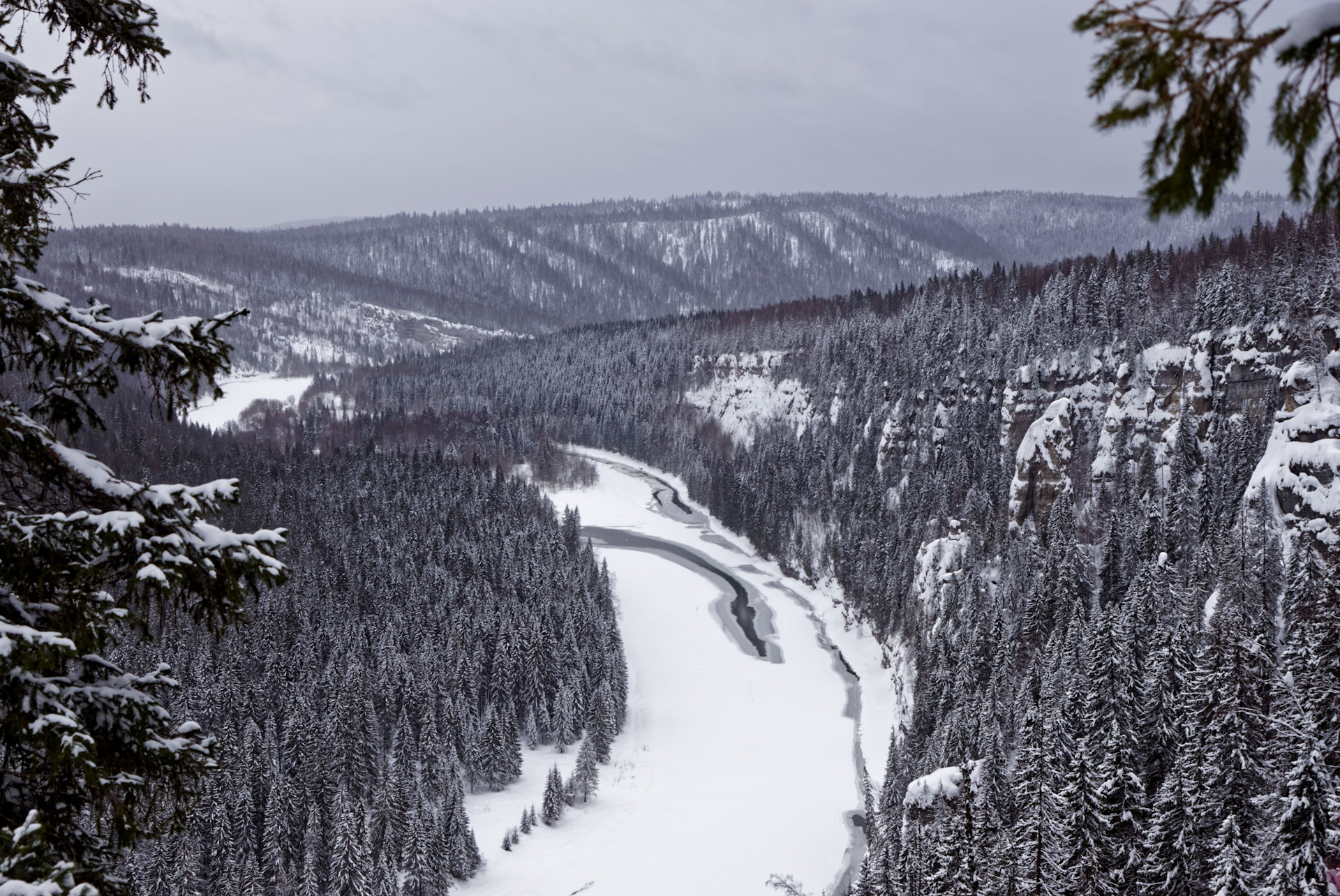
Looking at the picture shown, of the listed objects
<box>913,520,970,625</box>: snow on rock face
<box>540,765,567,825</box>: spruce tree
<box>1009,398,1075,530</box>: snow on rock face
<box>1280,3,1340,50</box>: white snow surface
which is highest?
<box>1280,3,1340,50</box>: white snow surface

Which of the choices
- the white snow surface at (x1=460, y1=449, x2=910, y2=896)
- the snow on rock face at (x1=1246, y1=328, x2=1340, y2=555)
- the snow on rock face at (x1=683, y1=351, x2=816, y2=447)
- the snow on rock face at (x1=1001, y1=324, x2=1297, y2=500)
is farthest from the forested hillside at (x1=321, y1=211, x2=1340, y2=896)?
the white snow surface at (x1=460, y1=449, x2=910, y2=896)

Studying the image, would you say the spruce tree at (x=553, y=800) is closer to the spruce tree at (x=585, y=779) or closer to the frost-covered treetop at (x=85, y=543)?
the spruce tree at (x=585, y=779)

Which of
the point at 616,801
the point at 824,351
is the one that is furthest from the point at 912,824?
the point at 824,351

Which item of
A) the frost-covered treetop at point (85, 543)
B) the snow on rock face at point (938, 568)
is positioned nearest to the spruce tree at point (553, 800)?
the snow on rock face at point (938, 568)

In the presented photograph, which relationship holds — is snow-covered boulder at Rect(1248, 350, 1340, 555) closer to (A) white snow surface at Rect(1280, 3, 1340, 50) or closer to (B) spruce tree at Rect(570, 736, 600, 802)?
(B) spruce tree at Rect(570, 736, 600, 802)

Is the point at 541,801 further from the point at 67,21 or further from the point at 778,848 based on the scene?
the point at 67,21

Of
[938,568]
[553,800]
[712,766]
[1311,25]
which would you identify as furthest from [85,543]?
[938,568]
